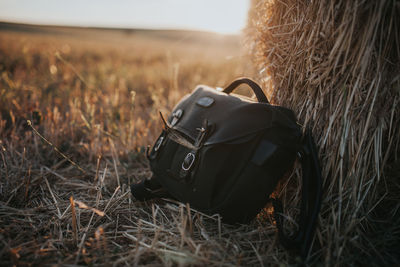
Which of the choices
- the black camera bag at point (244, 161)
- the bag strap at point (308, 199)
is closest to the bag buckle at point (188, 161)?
the black camera bag at point (244, 161)

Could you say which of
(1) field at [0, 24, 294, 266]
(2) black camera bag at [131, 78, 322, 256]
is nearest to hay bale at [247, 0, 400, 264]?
(2) black camera bag at [131, 78, 322, 256]

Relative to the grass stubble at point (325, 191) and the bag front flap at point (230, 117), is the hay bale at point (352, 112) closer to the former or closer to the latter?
the grass stubble at point (325, 191)

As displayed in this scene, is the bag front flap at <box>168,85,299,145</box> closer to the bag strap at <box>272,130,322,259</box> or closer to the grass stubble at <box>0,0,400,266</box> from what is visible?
the bag strap at <box>272,130,322,259</box>

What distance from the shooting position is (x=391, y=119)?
1021 millimetres

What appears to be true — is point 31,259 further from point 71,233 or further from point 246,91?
point 246,91

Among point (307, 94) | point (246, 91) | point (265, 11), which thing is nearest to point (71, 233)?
point (307, 94)

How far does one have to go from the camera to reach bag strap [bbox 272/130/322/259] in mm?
1018

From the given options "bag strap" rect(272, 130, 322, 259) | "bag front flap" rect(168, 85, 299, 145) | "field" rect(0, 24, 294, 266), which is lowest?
"field" rect(0, 24, 294, 266)

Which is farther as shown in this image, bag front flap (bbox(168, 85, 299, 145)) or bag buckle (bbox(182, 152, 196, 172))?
bag buckle (bbox(182, 152, 196, 172))

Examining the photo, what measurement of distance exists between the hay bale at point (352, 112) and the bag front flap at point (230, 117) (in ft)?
0.61

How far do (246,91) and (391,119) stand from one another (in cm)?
248

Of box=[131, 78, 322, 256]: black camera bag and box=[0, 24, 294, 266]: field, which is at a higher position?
box=[131, 78, 322, 256]: black camera bag

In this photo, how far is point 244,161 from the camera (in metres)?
1.07

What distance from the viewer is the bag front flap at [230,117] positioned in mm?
A: 1052
